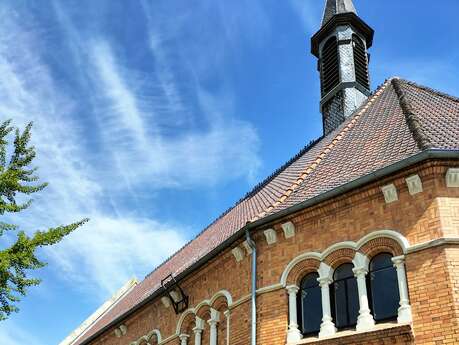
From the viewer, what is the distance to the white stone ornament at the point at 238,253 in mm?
12375

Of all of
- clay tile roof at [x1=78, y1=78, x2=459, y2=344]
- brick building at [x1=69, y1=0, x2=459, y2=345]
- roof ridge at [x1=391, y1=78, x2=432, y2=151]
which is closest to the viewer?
brick building at [x1=69, y1=0, x2=459, y2=345]

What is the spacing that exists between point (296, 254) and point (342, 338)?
2130 millimetres

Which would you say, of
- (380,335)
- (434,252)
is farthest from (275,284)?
(434,252)

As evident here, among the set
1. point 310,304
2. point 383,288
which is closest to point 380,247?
point 383,288

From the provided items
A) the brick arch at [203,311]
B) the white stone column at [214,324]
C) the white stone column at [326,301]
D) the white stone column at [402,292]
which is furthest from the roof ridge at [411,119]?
the brick arch at [203,311]

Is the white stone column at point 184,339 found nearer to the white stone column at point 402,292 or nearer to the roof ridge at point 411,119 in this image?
the white stone column at point 402,292

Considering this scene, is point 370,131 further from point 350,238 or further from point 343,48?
point 343,48

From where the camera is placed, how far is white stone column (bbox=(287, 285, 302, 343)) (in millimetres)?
10227

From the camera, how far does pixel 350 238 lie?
10.3 metres

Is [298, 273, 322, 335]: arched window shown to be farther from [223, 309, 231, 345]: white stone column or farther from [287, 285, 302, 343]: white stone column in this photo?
[223, 309, 231, 345]: white stone column

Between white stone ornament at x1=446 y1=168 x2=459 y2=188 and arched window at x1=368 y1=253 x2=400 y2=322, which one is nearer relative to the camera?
arched window at x1=368 y1=253 x2=400 y2=322

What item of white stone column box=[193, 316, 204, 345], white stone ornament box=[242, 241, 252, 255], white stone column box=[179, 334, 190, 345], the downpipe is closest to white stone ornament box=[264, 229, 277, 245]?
the downpipe

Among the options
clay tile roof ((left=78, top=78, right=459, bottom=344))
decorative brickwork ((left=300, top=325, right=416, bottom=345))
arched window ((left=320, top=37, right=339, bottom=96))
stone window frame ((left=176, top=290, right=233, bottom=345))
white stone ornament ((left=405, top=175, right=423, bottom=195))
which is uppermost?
arched window ((left=320, top=37, right=339, bottom=96))

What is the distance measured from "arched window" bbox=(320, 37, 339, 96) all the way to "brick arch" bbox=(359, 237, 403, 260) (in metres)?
11.1
